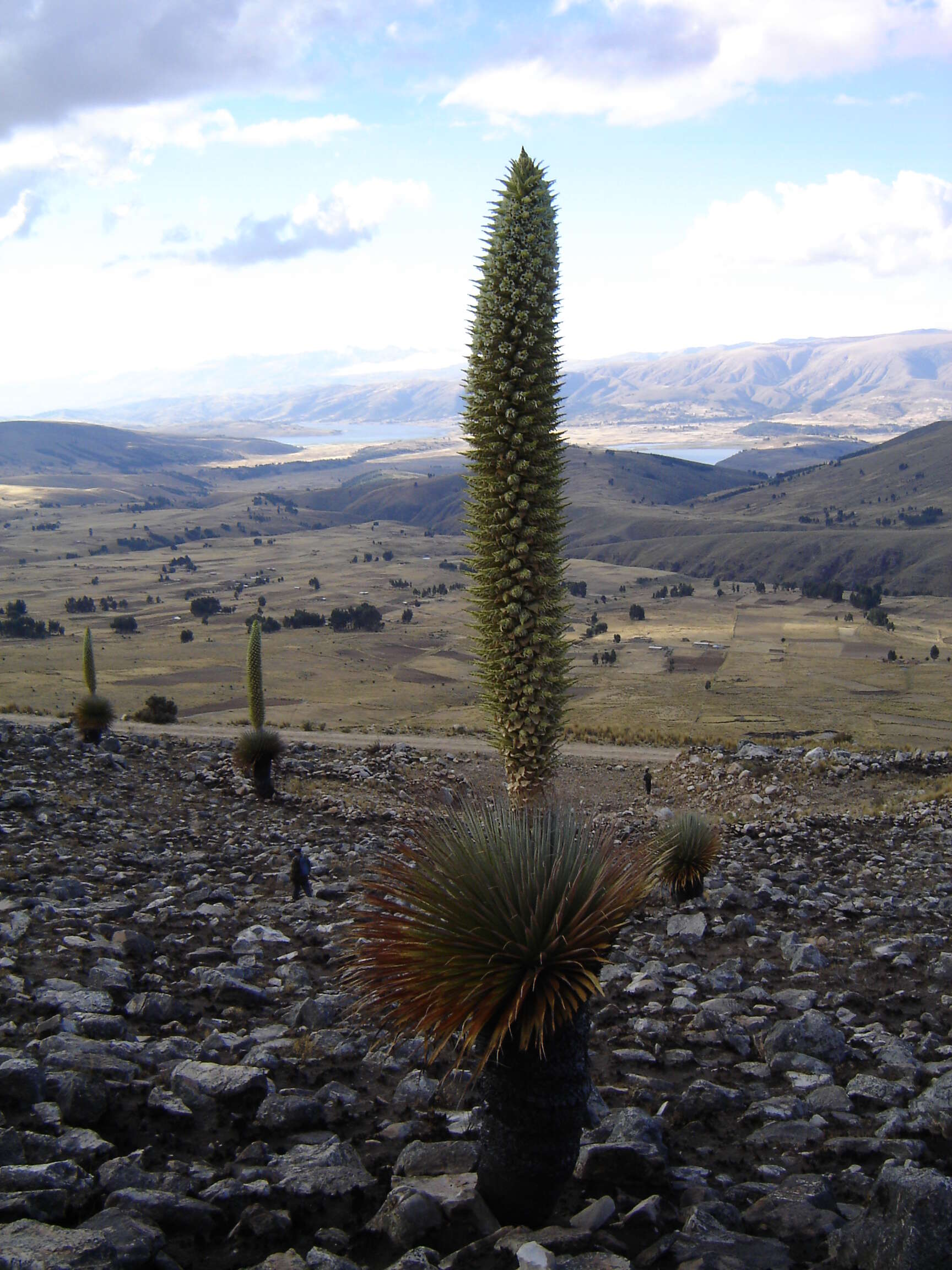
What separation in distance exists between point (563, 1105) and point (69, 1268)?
2.10m

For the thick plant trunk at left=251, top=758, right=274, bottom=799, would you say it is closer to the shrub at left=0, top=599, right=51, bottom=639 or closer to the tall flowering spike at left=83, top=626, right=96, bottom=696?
the tall flowering spike at left=83, top=626, right=96, bottom=696

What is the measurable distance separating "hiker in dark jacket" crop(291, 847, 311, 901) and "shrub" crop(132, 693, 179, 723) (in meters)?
21.7

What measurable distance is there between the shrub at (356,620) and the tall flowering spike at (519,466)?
59.6m

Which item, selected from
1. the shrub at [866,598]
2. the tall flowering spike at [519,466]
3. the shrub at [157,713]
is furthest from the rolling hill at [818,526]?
the tall flowering spike at [519,466]

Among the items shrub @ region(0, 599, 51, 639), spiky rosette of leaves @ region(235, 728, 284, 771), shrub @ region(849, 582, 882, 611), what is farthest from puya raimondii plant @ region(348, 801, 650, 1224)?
shrub @ region(849, 582, 882, 611)

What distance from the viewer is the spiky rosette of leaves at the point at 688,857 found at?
10453 mm

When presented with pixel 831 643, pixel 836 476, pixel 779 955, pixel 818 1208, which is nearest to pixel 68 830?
pixel 779 955

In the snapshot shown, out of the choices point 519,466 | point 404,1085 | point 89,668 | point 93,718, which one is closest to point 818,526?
point 89,668

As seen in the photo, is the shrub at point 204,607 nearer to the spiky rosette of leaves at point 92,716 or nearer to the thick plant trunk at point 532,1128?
the spiky rosette of leaves at point 92,716

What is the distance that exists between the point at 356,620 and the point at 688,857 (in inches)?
2264

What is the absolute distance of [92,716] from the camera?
1978 centimetres

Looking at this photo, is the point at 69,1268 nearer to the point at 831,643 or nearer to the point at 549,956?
the point at 549,956

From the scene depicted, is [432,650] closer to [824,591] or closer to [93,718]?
[93,718]

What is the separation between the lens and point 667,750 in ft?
86.5
